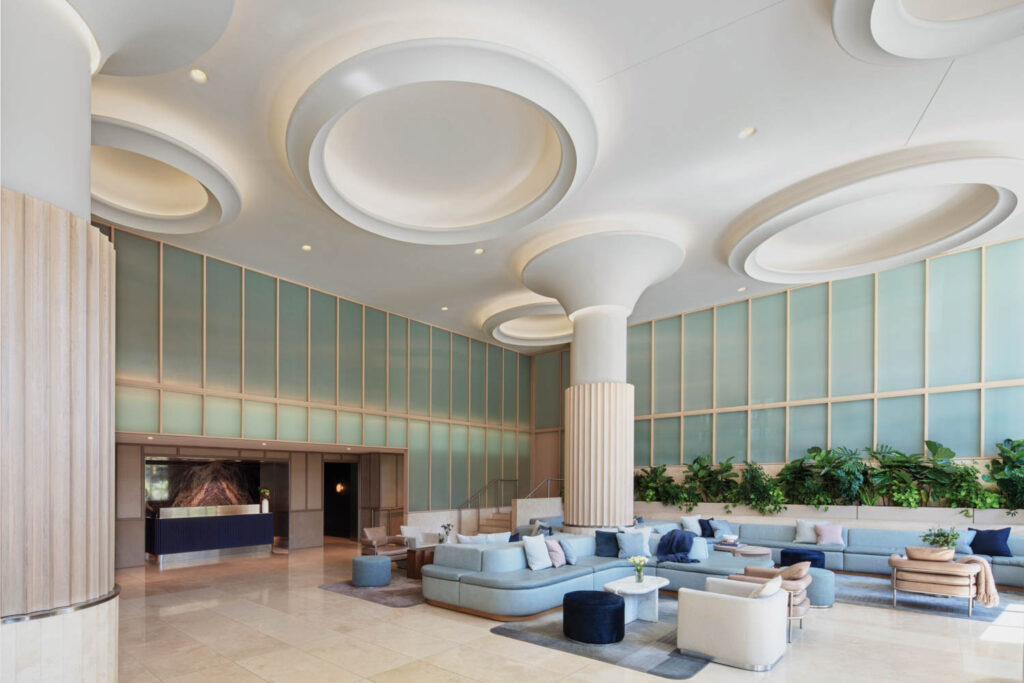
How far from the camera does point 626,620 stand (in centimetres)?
740

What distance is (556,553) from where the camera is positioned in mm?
8625

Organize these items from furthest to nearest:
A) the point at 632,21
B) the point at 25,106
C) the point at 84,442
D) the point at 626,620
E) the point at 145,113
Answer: the point at 626,620 → the point at 145,113 → the point at 632,21 → the point at 84,442 → the point at 25,106

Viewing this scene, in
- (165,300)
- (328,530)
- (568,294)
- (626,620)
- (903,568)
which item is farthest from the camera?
(328,530)

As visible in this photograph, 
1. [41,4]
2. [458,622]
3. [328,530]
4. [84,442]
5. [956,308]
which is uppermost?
[41,4]

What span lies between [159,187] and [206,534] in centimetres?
737

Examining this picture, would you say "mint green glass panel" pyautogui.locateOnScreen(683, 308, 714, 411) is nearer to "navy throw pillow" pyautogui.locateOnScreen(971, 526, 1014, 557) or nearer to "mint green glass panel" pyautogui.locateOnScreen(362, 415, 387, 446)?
"navy throw pillow" pyautogui.locateOnScreen(971, 526, 1014, 557)

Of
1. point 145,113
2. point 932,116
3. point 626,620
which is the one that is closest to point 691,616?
point 626,620

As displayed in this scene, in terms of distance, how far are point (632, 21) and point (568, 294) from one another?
613cm

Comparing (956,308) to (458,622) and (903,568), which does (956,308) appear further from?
(458,622)

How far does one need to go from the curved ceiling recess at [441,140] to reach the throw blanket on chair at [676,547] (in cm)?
519

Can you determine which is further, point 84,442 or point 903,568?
point 903,568

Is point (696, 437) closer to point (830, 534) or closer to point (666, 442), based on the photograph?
point (666, 442)

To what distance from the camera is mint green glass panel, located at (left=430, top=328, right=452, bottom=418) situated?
15.8 meters

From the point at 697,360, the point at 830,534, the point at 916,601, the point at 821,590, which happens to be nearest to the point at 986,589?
the point at 916,601
